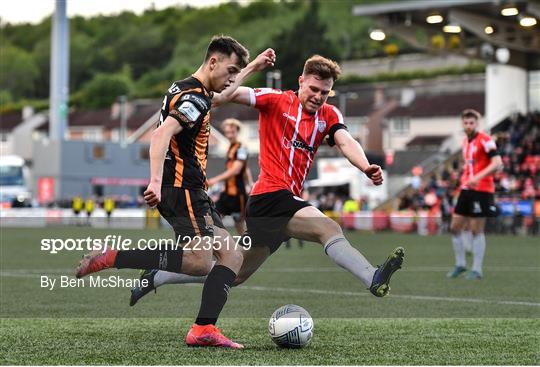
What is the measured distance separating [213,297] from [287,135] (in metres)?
1.42

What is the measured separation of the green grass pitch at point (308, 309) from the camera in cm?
661

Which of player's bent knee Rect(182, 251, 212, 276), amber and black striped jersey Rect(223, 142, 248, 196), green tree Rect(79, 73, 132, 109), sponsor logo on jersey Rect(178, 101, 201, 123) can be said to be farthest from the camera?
green tree Rect(79, 73, 132, 109)

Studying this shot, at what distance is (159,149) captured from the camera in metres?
6.76

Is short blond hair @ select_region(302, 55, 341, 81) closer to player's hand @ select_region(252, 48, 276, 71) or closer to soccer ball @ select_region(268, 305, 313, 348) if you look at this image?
player's hand @ select_region(252, 48, 276, 71)

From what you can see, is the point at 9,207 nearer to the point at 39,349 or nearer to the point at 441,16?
the point at 441,16

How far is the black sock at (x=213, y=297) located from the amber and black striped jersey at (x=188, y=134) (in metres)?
0.64

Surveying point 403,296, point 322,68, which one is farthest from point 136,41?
point 322,68

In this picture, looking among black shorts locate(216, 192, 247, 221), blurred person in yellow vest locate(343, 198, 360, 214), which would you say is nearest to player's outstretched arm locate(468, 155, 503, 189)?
black shorts locate(216, 192, 247, 221)

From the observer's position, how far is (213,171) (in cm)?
4688

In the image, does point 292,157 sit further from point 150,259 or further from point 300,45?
point 300,45

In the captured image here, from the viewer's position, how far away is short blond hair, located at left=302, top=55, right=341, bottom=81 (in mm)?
7514

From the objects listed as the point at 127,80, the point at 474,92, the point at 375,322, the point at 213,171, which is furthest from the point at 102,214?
the point at 127,80

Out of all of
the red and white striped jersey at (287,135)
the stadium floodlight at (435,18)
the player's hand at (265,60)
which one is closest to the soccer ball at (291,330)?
the red and white striped jersey at (287,135)

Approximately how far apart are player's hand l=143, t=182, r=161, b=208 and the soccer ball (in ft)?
4.03
